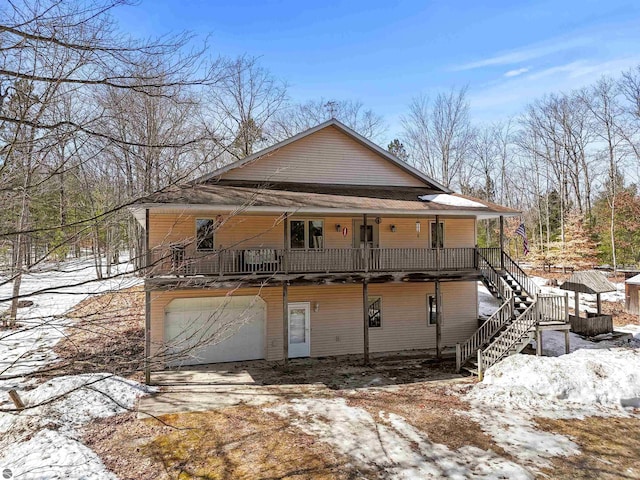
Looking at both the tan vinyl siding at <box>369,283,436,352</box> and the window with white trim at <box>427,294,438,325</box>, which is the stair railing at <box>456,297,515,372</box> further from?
the window with white trim at <box>427,294,438,325</box>

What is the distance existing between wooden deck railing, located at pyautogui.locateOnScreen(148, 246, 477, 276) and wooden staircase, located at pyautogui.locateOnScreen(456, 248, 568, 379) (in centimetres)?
150

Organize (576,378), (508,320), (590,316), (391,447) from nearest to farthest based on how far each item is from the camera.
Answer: (391,447) → (576,378) → (508,320) → (590,316)

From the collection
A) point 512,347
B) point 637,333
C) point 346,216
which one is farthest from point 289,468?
point 637,333

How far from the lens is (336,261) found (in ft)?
48.2

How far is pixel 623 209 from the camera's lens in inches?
1357

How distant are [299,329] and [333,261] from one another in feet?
10.6

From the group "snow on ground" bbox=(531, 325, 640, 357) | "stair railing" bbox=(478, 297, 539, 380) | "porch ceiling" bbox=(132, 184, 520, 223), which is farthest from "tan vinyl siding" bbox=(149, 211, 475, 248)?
"snow on ground" bbox=(531, 325, 640, 357)

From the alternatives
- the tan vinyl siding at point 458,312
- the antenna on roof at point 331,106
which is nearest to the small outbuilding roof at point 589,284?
the tan vinyl siding at point 458,312

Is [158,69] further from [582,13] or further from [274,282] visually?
[582,13]

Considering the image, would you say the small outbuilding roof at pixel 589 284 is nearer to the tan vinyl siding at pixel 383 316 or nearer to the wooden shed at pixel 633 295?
the tan vinyl siding at pixel 383 316

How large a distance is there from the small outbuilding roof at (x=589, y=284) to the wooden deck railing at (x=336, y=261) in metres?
5.86

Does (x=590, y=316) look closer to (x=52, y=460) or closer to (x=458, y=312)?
(x=458, y=312)

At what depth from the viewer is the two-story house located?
13766 mm

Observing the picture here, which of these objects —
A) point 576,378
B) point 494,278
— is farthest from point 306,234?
point 576,378
